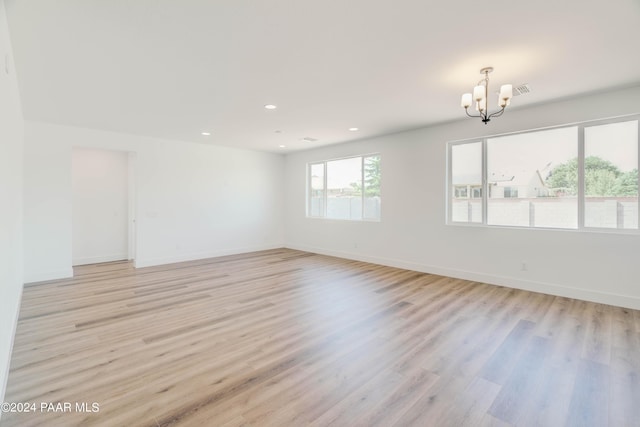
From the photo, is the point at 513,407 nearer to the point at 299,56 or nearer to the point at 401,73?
the point at 401,73

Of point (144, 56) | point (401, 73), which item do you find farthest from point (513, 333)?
point (144, 56)

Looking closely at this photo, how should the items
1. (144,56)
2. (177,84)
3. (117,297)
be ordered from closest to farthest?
(144,56)
(177,84)
(117,297)

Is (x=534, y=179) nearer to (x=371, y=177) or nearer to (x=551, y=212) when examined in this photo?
(x=551, y=212)

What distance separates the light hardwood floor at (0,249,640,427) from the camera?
6.23ft

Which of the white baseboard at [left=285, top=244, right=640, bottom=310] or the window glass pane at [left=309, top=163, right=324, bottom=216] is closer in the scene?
the white baseboard at [left=285, top=244, right=640, bottom=310]

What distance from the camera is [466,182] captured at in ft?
16.8

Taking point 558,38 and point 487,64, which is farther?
point 487,64

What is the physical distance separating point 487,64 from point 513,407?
9.88ft

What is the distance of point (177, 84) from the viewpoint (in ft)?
11.3

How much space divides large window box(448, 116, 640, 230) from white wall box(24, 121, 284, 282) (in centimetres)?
501

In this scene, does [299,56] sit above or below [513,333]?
above

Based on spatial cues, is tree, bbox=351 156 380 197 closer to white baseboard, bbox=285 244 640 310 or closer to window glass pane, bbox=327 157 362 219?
window glass pane, bbox=327 157 362 219

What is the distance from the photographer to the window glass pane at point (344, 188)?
6.88 meters

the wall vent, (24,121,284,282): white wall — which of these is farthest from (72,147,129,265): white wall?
the wall vent
